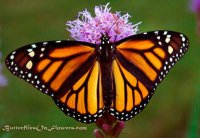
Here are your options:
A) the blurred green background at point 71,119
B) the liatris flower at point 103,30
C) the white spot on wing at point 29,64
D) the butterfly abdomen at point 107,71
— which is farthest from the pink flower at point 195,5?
the white spot on wing at point 29,64

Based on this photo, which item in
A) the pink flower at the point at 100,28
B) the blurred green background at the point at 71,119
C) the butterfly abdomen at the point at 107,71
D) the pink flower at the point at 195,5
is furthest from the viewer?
the blurred green background at the point at 71,119

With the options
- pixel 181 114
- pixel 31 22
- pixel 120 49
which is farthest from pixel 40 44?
pixel 31 22

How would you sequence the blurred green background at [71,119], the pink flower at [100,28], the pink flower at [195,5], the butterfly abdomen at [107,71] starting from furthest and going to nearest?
the blurred green background at [71,119]
the pink flower at [195,5]
the pink flower at [100,28]
the butterfly abdomen at [107,71]

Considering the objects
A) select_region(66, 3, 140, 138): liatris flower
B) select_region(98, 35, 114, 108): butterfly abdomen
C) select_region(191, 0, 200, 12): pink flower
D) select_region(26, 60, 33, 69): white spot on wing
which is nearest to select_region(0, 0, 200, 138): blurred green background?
select_region(191, 0, 200, 12): pink flower

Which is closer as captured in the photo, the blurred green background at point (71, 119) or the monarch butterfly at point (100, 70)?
the monarch butterfly at point (100, 70)

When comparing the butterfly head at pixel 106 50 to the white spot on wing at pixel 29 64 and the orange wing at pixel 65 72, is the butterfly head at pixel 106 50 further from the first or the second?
the white spot on wing at pixel 29 64
